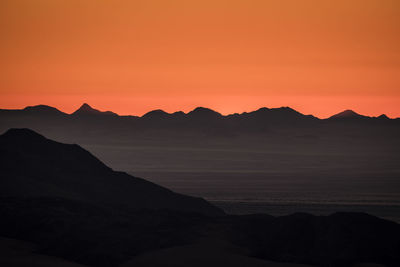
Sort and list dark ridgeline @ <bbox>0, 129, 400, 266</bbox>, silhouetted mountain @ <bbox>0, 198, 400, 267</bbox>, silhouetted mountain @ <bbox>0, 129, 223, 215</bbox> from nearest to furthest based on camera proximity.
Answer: silhouetted mountain @ <bbox>0, 198, 400, 267</bbox>
dark ridgeline @ <bbox>0, 129, 400, 266</bbox>
silhouetted mountain @ <bbox>0, 129, 223, 215</bbox>

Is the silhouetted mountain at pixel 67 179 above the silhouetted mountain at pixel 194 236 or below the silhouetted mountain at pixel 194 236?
above

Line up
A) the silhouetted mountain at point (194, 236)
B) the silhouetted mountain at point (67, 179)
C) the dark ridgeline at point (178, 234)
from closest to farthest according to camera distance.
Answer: the silhouetted mountain at point (194, 236) < the dark ridgeline at point (178, 234) < the silhouetted mountain at point (67, 179)

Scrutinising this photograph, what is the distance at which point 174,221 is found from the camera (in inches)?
2335

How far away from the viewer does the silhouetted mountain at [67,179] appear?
7131cm

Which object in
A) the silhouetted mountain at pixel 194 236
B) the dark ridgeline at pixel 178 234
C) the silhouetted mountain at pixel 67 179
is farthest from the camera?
the silhouetted mountain at pixel 67 179

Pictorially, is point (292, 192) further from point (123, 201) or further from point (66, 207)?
point (66, 207)

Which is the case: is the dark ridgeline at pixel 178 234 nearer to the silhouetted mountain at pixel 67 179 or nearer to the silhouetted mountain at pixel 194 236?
the silhouetted mountain at pixel 194 236

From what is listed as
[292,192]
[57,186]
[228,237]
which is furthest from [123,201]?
[292,192]

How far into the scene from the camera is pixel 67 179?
7644cm

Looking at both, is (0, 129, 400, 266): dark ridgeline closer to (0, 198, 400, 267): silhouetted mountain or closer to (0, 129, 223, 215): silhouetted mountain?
(0, 198, 400, 267): silhouetted mountain

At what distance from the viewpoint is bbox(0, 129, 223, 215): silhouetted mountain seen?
71312 millimetres

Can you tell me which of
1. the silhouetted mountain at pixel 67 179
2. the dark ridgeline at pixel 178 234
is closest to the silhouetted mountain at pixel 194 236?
the dark ridgeline at pixel 178 234

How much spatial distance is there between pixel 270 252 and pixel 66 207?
18.0m

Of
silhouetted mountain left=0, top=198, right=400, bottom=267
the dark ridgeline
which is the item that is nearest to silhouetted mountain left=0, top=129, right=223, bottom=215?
the dark ridgeline
